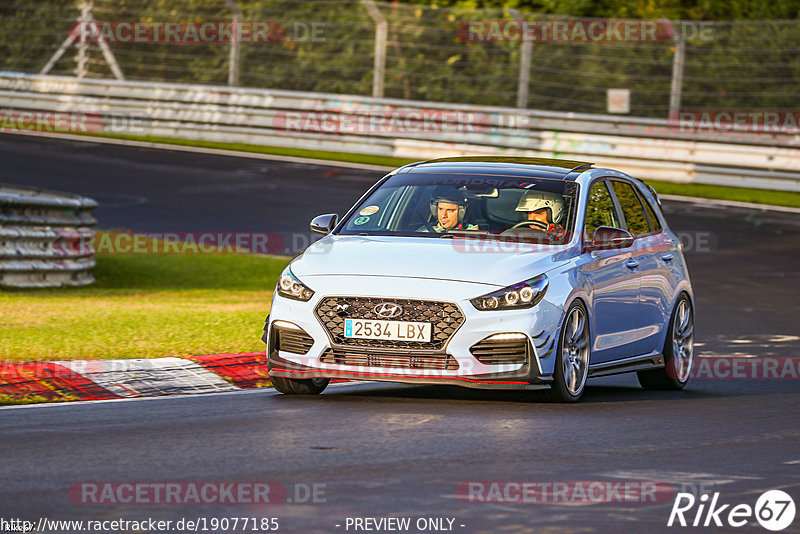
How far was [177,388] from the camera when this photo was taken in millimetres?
10523

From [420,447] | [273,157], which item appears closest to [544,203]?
[420,447]

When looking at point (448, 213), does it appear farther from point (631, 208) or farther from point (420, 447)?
point (420, 447)

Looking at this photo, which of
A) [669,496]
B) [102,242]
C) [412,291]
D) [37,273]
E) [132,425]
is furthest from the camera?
[102,242]

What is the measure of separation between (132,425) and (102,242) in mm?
11645

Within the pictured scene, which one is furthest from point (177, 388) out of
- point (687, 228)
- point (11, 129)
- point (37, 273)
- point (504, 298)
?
point (11, 129)

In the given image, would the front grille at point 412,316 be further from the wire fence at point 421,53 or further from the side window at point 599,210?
the wire fence at point 421,53

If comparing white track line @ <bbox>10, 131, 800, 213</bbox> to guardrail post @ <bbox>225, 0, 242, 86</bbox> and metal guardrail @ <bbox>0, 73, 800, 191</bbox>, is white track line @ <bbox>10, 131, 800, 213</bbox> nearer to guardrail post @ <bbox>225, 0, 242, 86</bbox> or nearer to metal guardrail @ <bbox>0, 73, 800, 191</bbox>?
metal guardrail @ <bbox>0, 73, 800, 191</bbox>

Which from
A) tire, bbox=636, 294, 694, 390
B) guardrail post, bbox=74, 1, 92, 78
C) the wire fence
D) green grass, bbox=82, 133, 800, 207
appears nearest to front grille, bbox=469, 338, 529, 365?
tire, bbox=636, 294, 694, 390

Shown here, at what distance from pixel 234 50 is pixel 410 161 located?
4960mm

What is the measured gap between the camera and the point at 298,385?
401 inches

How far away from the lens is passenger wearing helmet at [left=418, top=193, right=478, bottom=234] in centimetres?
1055

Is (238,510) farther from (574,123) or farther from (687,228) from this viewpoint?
(574,123)

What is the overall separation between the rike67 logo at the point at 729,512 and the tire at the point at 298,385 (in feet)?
12.0

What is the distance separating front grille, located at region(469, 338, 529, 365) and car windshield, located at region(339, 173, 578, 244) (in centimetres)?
109
